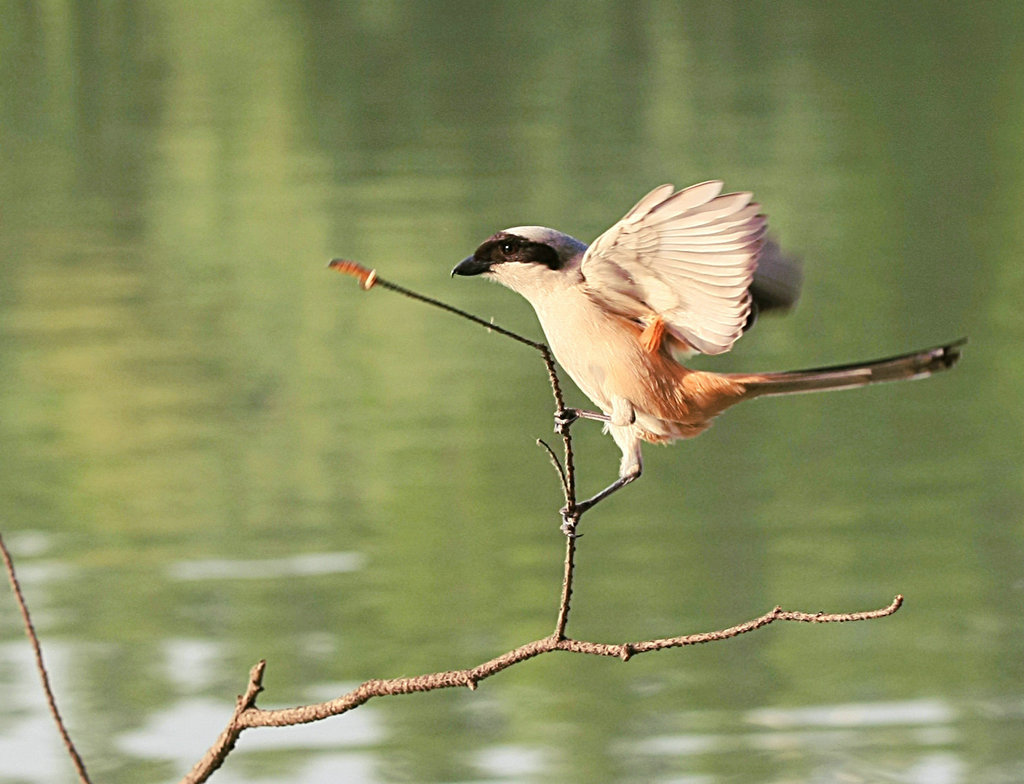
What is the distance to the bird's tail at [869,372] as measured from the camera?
264cm

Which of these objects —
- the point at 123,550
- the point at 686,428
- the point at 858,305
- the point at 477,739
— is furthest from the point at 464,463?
the point at 686,428

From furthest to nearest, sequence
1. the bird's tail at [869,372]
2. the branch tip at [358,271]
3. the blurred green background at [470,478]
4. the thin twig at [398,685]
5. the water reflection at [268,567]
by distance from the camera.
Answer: the water reflection at [268,567]
the blurred green background at [470,478]
the thin twig at [398,685]
the bird's tail at [869,372]
the branch tip at [358,271]

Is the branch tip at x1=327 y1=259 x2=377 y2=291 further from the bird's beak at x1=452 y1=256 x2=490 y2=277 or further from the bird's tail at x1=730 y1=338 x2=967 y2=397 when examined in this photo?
the bird's tail at x1=730 y1=338 x2=967 y2=397

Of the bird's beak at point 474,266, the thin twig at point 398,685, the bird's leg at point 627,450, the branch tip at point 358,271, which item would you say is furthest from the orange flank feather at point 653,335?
the branch tip at point 358,271

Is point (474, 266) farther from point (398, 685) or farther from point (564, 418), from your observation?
point (398, 685)

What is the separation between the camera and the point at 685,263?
2.78 m

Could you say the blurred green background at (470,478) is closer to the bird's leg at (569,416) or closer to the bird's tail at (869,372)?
the bird's leg at (569,416)

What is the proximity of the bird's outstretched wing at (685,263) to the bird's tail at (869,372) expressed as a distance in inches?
5.4

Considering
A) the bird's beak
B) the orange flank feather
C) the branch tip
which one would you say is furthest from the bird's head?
the branch tip

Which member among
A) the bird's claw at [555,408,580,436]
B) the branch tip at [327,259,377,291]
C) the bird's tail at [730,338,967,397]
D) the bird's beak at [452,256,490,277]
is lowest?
the bird's claw at [555,408,580,436]

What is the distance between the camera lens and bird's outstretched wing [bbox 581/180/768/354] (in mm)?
2648

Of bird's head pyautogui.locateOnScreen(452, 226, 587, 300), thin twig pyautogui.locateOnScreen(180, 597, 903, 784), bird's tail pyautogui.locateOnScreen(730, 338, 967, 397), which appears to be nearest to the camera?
bird's tail pyautogui.locateOnScreen(730, 338, 967, 397)

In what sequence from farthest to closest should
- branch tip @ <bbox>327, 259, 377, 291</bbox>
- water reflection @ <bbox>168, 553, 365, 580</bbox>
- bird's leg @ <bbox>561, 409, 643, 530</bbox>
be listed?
water reflection @ <bbox>168, 553, 365, 580</bbox> → bird's leg @ <bbox>561, 409, 643, 530</bbox> → branch tip @ <bbox>327, 259, 377, 291</bbox>

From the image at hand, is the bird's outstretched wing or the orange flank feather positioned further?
the orange flank feather
